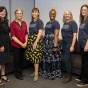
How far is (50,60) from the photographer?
12.4ft

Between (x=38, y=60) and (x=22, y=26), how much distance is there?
28.6 inches

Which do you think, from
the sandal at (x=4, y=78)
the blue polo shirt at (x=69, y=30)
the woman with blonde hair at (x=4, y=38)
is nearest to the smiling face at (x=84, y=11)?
the blue polo shirt at (x=69, y=30)

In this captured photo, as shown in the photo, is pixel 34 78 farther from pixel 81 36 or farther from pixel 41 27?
pixel 81 36

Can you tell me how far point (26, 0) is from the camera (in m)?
4.91

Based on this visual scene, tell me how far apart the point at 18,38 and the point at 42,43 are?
48cm

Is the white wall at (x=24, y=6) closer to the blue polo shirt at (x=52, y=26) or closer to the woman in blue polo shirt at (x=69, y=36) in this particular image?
→ the blue polo shirt at (x=52, y=26)

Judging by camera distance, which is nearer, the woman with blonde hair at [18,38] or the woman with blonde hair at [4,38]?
the woman with blonde hair at [4,38]

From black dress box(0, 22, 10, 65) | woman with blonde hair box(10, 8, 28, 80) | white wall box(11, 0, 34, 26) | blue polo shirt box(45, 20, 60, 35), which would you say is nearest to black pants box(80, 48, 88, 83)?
blue polo shirt box(45, 20, 60, 35)

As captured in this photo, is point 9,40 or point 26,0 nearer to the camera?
point 9,40

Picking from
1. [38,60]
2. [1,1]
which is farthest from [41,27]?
[1,1]

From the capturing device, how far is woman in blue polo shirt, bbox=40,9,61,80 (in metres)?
3.71

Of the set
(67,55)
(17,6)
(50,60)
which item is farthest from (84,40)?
(17,6)

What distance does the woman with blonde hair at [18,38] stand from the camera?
360cm

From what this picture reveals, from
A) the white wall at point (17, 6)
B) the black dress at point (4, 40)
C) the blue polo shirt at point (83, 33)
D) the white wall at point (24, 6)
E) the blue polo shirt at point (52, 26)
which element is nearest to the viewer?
the blue polo shirt at point (83, 33)
